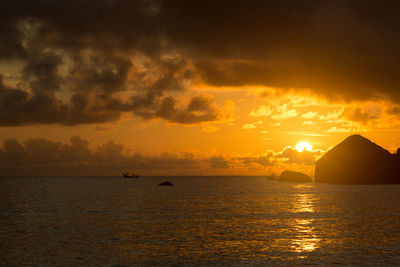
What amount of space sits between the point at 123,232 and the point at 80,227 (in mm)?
8300

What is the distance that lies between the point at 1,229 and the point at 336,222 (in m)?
46.0

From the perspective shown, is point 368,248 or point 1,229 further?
point 1,229

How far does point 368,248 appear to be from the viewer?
36.5 meters

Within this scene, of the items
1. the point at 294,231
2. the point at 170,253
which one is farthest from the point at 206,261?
the point at 294,231

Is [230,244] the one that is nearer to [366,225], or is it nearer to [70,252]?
[70,252]

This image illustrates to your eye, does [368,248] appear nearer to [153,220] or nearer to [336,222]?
[336,222]

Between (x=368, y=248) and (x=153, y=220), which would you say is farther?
(x=153, y=220)

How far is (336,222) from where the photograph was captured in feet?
185

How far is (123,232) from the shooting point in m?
46.1

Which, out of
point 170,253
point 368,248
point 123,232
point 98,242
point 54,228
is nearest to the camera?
point 170,253

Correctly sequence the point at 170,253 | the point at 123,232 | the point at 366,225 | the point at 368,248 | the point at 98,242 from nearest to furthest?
1. the point at 170,253
2. the point at 368,248
3. the point at 98,242
4. the point at 123,232
5. the point at 366,225

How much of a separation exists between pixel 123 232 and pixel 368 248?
2680 centimetres

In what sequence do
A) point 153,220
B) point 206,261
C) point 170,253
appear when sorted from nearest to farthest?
point 206,261, point 170,253, point 153,220

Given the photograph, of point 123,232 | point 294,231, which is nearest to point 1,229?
point 123,232
